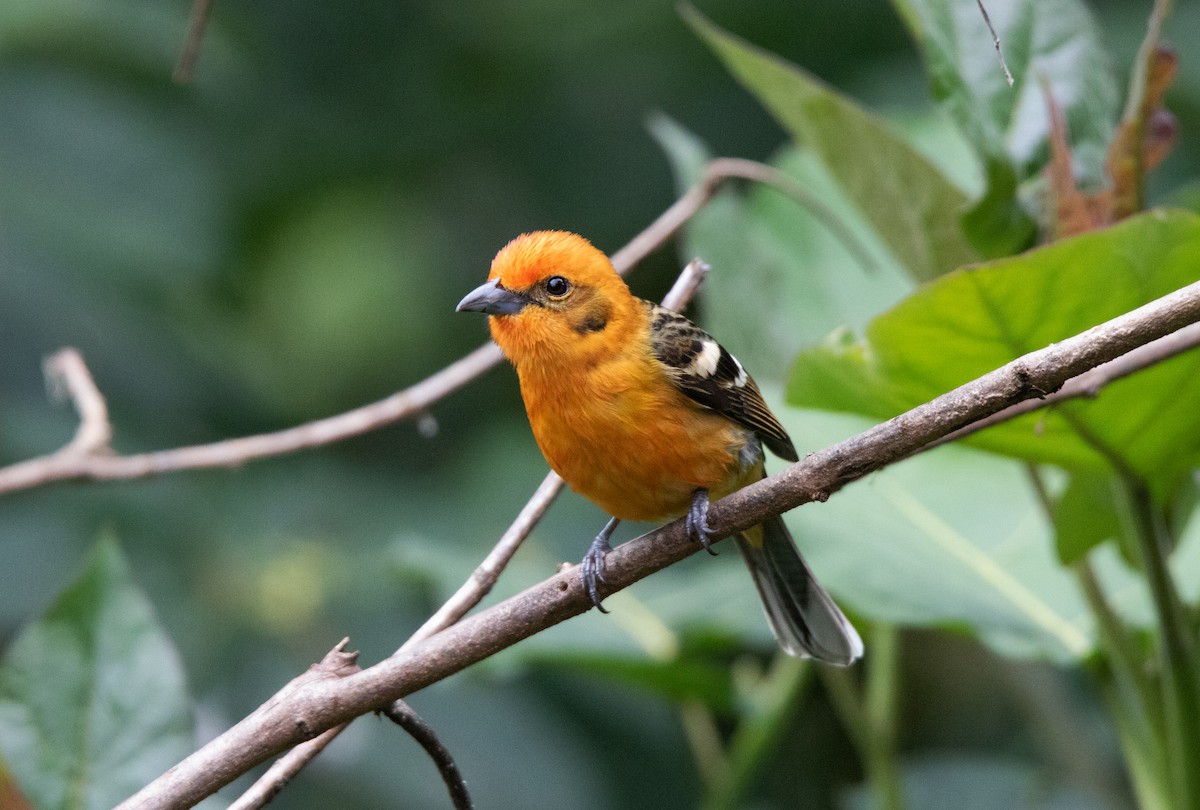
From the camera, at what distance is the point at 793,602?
11.2 feet

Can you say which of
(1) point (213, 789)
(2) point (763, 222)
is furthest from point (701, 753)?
(1) point (213, 789)

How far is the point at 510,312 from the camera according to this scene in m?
3.20

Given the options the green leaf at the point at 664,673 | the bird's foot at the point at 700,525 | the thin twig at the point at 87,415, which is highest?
the thin twig at the point at 87,415

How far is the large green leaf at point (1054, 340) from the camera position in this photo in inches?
89.7

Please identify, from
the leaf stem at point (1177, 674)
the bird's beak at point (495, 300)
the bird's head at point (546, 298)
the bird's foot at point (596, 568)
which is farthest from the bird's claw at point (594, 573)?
the leaf stem at point (1177, 674)

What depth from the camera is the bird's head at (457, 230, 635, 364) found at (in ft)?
10.3

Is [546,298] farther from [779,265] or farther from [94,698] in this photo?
[94,698]

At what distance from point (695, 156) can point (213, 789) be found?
2.20m

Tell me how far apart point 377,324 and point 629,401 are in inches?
112

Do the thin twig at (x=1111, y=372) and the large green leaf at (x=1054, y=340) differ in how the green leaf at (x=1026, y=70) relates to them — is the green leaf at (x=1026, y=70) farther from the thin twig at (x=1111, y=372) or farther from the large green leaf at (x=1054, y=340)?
the thin twig at (x=1111, y=372)

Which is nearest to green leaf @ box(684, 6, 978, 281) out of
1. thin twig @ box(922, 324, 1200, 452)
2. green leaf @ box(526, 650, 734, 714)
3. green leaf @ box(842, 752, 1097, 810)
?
thin twig @ box(922, 324, 1200, 452)

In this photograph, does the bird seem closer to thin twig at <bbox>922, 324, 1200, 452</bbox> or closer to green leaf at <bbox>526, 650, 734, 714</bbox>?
green leaf at <bbox>526, 650, 734, 714</bbox>

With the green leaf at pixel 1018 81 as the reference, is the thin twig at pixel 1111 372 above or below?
below

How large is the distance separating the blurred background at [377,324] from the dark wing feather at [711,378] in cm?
84
